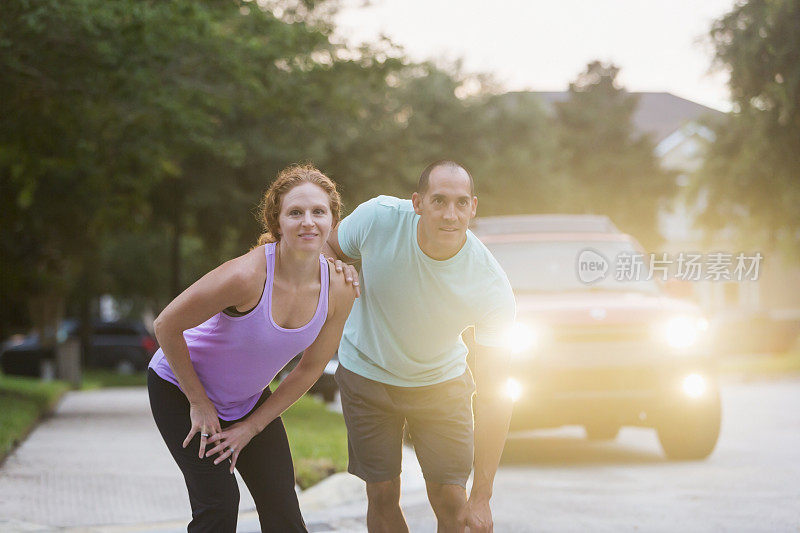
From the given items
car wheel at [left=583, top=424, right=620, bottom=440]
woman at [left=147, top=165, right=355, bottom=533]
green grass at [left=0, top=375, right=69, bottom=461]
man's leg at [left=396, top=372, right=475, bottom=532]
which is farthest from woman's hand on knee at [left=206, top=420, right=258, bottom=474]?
car wheel at [left=583, top=424, right=620, bottom=440]

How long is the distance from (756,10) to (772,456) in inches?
439

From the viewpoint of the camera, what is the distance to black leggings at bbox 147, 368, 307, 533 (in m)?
4.18

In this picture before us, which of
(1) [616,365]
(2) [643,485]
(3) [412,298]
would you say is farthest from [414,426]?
(1) [616,365]

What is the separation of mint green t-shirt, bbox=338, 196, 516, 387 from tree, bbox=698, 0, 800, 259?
14.5 meters

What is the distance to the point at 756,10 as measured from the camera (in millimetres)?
19641

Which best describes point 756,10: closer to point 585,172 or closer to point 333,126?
point 333,126

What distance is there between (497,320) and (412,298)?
37 centimetres

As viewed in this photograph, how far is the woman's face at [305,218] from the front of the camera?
4152 mm

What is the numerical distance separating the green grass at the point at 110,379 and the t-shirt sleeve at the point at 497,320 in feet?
78.9

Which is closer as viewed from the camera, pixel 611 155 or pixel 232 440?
pixel 232 440

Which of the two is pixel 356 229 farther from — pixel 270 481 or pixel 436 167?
pixel 270 481

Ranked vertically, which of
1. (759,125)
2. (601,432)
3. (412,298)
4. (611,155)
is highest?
(611,155)

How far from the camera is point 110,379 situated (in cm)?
3142

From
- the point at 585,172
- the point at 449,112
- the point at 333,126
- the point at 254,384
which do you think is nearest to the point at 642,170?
the point at 585,172
